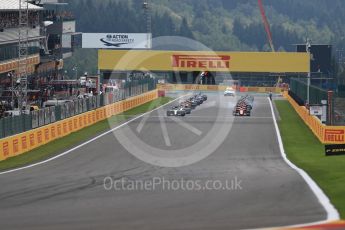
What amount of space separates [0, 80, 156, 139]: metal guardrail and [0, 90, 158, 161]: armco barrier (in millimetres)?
300

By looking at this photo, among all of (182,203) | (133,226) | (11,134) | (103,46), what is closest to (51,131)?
(11,134)

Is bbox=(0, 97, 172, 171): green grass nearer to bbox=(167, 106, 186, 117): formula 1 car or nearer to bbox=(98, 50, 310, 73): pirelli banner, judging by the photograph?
bbox=(167, 106, 186, 117): formula 1 car

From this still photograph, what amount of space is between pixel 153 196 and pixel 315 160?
14.7 m

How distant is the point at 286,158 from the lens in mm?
35938

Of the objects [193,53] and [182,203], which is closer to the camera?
[182,203]

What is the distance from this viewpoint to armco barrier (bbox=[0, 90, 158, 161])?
3744cm

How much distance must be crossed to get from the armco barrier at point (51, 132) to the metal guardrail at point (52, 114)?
0.99ft

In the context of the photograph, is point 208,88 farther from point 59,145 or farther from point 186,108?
point 59,145

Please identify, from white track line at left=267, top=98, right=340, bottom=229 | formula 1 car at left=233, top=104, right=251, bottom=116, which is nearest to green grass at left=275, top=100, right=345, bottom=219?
white track line at left=267, top=98, right=340, bottom=229

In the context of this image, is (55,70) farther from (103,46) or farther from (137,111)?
(137,111)

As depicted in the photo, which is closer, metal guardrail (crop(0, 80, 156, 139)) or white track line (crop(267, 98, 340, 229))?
white track line (crop(267, 98, 340, 229))

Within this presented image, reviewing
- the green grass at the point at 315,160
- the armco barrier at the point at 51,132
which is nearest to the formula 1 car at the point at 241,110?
the green grass at the point at 315,160

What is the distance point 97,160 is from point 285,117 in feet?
124

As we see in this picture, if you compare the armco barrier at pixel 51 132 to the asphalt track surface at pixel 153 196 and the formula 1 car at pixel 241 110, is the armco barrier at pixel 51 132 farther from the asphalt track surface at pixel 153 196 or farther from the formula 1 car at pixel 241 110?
the formula 1 car at pixel 241 110
